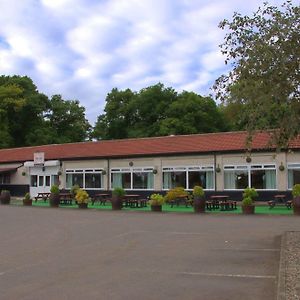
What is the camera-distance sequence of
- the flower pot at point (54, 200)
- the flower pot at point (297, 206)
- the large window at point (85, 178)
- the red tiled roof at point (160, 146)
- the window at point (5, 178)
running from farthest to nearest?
1. the window at point (5, 178)
2. the large window at point (85, 178)
3. the red tiled roof at point (160, 146)
4. the flower pot at point (54, 200)
5. the flower pot at point (297, 206)

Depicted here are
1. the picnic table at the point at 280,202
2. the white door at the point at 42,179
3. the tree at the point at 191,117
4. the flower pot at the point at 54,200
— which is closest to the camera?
the picnic table at the point at 280,202

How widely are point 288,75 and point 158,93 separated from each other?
175 feet

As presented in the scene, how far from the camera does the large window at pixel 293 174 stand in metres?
28.6

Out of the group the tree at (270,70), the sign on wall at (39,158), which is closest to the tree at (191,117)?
the sign on wall at (39,158)

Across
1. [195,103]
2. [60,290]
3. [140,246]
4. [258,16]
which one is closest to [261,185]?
[140,246]

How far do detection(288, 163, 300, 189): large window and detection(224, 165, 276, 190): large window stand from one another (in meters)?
0.90

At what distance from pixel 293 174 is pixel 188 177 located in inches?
268

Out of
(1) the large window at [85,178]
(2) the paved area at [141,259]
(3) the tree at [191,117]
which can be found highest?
(3) the tree at [191,117]

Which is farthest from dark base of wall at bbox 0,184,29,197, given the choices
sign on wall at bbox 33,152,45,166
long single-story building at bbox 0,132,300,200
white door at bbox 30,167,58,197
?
sign on wall at bbox 33,152,45,166

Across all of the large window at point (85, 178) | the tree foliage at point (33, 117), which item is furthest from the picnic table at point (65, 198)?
the tree foliage at point (33, 117)

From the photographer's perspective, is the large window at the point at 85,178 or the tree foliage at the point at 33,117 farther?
the tree foliage at the point at 33,117

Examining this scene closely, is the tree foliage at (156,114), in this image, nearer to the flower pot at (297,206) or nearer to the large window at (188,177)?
the large window at (188,177)

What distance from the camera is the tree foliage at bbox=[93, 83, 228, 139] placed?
56816 millimetres

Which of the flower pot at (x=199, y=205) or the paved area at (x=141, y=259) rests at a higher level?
the flower pot at (x=199, y=205)
